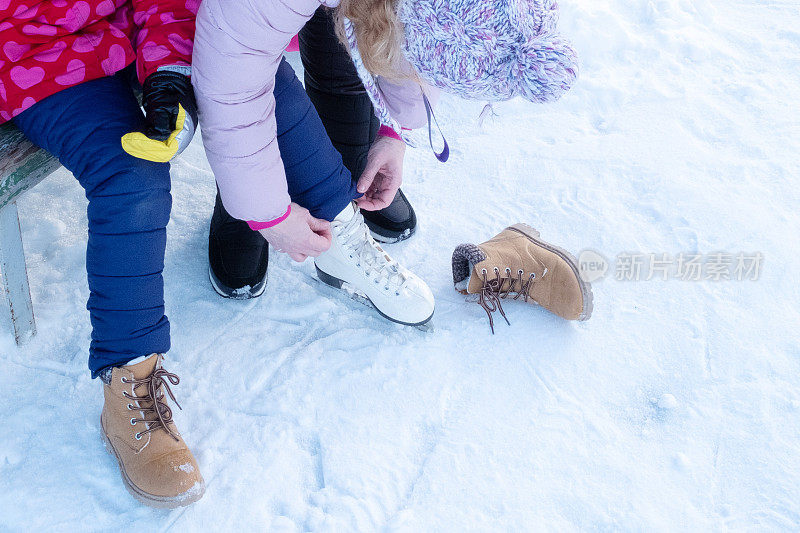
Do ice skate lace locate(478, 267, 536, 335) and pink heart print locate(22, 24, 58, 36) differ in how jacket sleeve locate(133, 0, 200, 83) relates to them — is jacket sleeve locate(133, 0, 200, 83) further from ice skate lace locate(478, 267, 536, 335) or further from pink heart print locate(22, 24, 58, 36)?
ice skate lace locate(478, 267, 536, 335)

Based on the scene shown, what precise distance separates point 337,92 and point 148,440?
668 millimetres

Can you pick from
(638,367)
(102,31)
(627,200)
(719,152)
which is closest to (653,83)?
(719,152)

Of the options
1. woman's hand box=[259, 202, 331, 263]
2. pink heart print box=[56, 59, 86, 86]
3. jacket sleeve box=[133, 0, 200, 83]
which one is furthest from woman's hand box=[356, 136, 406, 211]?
pink heart print box=[56, 59, 86, 86]

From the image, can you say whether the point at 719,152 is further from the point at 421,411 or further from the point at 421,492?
the point at 421,492

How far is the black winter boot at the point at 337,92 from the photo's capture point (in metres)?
A: 1.11

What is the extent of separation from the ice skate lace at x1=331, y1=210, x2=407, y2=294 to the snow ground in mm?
87

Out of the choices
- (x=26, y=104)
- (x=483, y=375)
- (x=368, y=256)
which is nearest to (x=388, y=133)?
(x=368, y=256)

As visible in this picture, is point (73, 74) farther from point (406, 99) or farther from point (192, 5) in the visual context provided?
point (406, 99)

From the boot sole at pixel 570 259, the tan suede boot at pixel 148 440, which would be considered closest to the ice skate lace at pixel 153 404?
the tan suede boot at pixel 148 440

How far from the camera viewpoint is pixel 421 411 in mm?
1087

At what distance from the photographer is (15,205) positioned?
103 centimetres

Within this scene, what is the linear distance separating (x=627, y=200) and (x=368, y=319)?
2.22 ft

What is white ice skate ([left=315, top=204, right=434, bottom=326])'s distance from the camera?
1.20m

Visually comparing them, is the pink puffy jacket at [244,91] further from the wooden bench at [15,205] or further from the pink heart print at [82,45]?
the wooden bench at [15,205]
